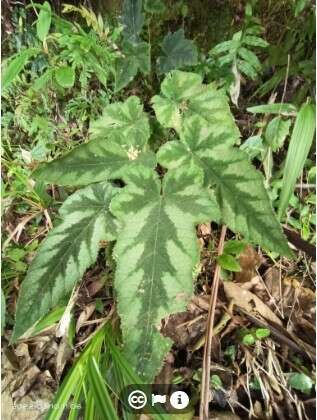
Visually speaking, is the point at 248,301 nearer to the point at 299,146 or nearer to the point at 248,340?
the point at 248,340

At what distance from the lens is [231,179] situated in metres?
0.94

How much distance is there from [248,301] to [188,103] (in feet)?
1.78

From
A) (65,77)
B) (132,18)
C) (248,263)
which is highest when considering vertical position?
(132,18)

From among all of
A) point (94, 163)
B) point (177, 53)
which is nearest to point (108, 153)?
point (94, 163)

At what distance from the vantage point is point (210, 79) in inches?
47.5

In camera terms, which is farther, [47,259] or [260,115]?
[260,115]

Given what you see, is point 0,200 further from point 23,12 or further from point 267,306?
point 267,306

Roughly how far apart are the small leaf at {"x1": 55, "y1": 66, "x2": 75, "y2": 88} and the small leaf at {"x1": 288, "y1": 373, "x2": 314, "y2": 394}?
0.92 meters

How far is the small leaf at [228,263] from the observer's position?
106 centimetres

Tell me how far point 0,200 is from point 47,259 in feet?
1.08

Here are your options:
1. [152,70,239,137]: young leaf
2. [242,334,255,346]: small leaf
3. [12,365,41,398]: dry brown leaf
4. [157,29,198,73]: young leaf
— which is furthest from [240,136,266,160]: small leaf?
[12,365,41,398]: dry brown leaf

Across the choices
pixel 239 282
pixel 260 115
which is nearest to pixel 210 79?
pixel 260 115

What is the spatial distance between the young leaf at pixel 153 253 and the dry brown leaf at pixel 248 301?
25 centimetres

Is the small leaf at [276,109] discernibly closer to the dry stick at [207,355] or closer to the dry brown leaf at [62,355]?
the dry stick at [207,355]
